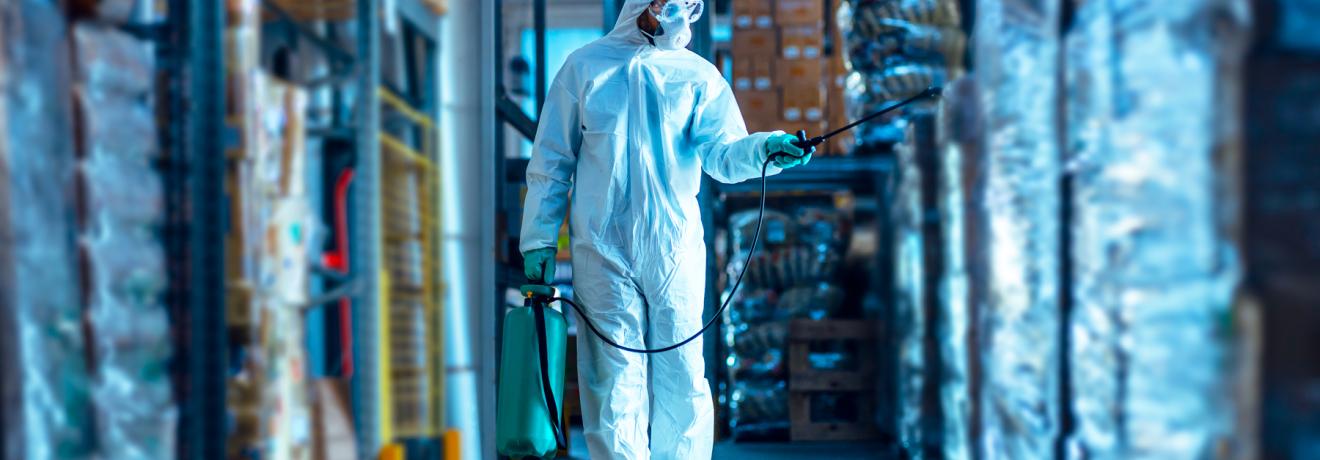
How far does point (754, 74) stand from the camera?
4.77m

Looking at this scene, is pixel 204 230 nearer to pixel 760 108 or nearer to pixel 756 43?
pixel 760 108

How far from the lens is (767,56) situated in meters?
4.79

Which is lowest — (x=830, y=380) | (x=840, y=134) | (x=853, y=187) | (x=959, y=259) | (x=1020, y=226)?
(x=830, y=380)

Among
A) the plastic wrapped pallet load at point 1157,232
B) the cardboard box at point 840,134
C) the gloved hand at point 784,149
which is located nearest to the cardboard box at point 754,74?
the cardboard box at point 840,134

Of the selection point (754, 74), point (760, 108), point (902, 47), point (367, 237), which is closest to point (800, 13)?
point (754, 74)

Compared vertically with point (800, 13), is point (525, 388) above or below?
below

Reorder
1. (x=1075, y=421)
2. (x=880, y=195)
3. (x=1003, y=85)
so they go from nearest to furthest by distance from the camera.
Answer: (x=1075, y=421) → (x=1003, y=85) → (x=880, y=195)

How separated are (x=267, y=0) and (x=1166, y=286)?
6.55 feet

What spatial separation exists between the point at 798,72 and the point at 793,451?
1491 millimetres

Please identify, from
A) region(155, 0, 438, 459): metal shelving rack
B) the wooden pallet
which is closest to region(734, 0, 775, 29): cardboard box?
the wooden pallet

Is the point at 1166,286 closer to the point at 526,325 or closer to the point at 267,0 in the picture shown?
the point at 526,325

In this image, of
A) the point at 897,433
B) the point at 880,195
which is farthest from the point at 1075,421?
the point at 880,195

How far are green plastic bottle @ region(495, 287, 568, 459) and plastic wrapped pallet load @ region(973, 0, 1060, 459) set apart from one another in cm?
97

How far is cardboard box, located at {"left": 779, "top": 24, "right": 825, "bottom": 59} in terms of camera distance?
15.7ft
